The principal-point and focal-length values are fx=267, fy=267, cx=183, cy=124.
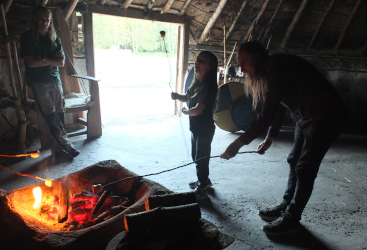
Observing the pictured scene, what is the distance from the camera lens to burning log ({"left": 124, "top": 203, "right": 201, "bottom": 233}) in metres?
1.39

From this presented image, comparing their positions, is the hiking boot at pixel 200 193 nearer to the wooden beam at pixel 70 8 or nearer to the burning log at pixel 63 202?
the burning log at pixel 63 202

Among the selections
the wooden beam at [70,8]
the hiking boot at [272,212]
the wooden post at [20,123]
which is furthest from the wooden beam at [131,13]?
the hiking boot at [272,212]

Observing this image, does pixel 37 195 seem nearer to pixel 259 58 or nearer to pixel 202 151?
pixel 202 151

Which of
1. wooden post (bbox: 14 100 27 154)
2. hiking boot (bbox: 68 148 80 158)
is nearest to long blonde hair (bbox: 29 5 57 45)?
wooden post (bbox: 14 100 27 154)

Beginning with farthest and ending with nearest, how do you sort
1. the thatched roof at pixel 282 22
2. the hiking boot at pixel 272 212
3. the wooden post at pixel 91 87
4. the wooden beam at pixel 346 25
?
the thatched roof at pixel 282 22 → the wooden beam at pixel 346 25 → the wooden post at pixel 91 87 → the hiking boot at pixel 272 212

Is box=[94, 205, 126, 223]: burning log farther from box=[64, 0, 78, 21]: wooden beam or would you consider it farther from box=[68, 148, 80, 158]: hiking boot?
box=[64, 0, 78, 21]: wooden beam

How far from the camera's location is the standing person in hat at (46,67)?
319 cm

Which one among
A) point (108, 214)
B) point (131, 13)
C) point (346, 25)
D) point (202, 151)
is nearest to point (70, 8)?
point (131, 13)

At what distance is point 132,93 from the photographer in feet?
28.8

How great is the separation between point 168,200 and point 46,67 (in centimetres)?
266

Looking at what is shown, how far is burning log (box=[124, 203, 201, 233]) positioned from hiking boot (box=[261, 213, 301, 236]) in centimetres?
104

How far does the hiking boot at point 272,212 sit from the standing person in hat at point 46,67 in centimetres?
251

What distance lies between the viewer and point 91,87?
14.0ft

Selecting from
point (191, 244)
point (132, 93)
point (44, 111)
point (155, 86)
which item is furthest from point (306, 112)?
point (155, 86)
